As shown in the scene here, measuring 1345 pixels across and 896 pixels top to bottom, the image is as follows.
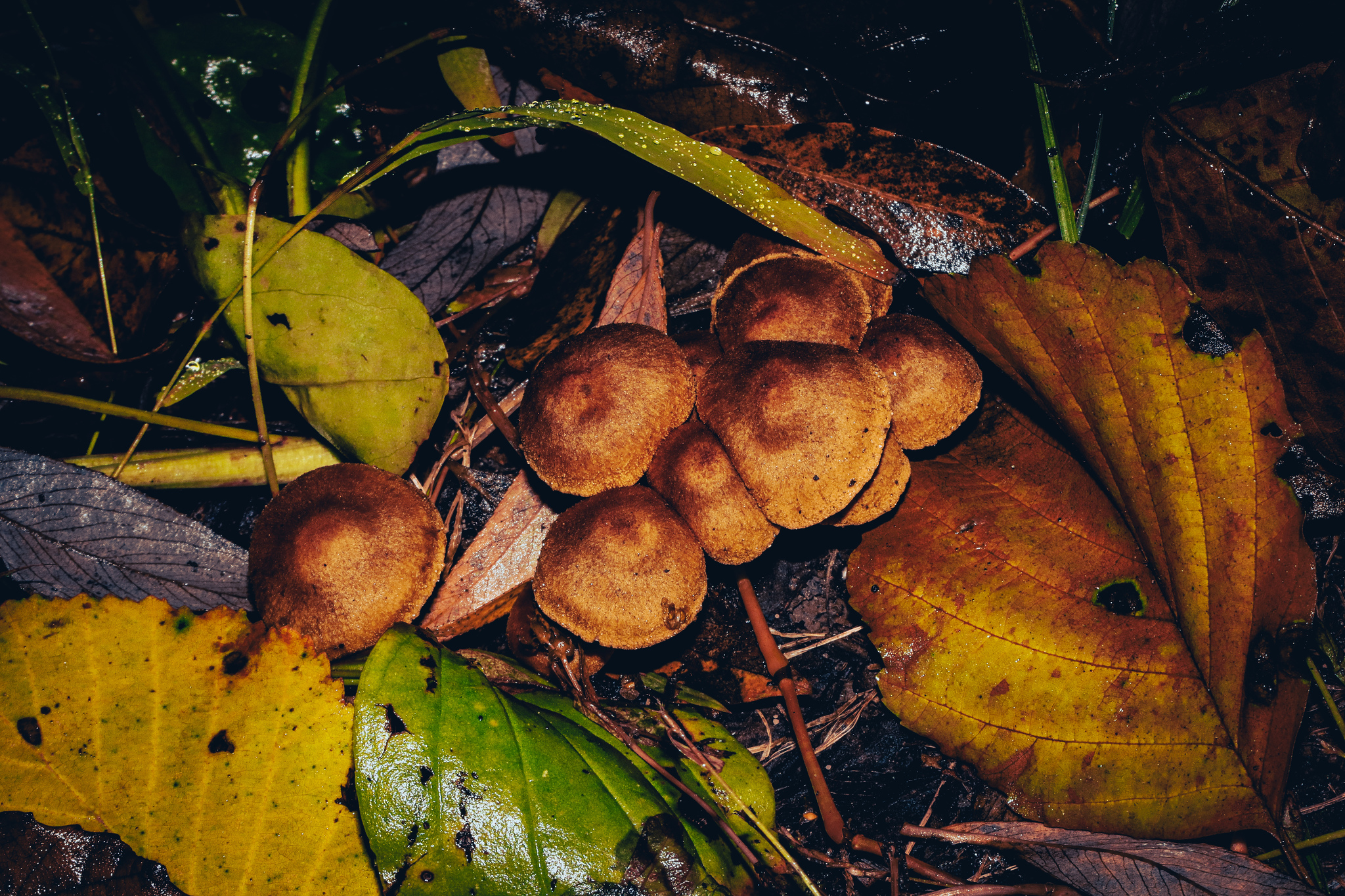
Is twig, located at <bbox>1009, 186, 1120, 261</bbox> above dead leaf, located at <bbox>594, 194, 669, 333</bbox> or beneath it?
above


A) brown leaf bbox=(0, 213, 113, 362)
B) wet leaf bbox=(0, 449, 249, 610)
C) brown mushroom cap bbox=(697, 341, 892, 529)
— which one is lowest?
wet leaf bbox=(0, 449, 249, 610)

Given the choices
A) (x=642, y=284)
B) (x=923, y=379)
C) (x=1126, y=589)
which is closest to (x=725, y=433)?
(x=923, y=379)

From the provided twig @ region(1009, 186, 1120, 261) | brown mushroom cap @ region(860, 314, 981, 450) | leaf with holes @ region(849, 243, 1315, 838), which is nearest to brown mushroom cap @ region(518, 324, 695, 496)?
brown mushroom cap @ region(860, 314, 981, 450)

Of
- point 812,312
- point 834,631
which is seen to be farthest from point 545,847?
point 812,312

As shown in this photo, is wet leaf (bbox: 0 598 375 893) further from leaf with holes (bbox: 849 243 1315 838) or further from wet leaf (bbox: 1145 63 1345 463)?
wet leaf (bbox: 1145 63 1345 463)

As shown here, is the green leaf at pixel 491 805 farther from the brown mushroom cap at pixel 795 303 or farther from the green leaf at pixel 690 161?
the green leaf at pixel 690 161

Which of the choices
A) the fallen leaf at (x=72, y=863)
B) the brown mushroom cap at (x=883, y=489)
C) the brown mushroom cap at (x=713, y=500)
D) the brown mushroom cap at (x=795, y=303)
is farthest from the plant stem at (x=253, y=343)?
the brown mushroom cap at (x=883, y=489)

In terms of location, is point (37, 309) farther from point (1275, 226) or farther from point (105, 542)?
point (1275, 226)
